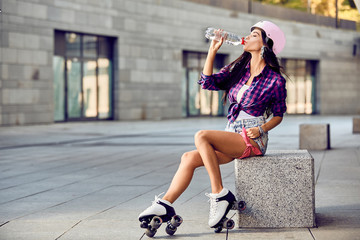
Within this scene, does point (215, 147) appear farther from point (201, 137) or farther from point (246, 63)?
point (246, 63)

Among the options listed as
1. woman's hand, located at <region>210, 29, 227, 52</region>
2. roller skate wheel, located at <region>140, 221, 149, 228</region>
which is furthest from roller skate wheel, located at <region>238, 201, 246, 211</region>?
woman's hand, located at <region>210, 29, 227, 52</region>

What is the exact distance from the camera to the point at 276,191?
4898 millimetres

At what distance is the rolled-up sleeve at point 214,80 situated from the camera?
518cm

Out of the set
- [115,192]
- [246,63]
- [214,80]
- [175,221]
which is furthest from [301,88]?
[175,221]

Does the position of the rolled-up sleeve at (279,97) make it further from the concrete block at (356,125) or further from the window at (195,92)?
the window at (195,92)

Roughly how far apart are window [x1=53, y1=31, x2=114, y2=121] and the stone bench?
19.7m

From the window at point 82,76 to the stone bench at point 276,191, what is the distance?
777 inches

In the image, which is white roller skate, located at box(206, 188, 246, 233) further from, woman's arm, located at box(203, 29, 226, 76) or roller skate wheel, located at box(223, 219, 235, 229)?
woman's arm, located at box(203, 29, 226, 76)

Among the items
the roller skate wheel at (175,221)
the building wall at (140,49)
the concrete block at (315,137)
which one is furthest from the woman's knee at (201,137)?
the building wall at (140,49)

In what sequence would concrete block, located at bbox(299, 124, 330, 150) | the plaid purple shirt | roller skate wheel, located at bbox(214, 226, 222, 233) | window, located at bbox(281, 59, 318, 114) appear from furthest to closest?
window, located at bbox(281, 59, 318, 114)
concrete block, located at bbox(299, 124, 330, 150)
the plaid purple shirt
roller skate wheel, located at bbox(214, 226, 222, 233)

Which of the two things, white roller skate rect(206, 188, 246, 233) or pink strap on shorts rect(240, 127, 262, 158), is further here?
pink strap on shorts rect(240, 127, 262, 158)

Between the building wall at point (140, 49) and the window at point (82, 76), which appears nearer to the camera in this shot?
the building wall at point (140, 49)


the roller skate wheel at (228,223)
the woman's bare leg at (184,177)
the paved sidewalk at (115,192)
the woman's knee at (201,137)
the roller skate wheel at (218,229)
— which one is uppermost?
the woman's knee at (201,137)

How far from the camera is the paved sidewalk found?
4.81 metres
